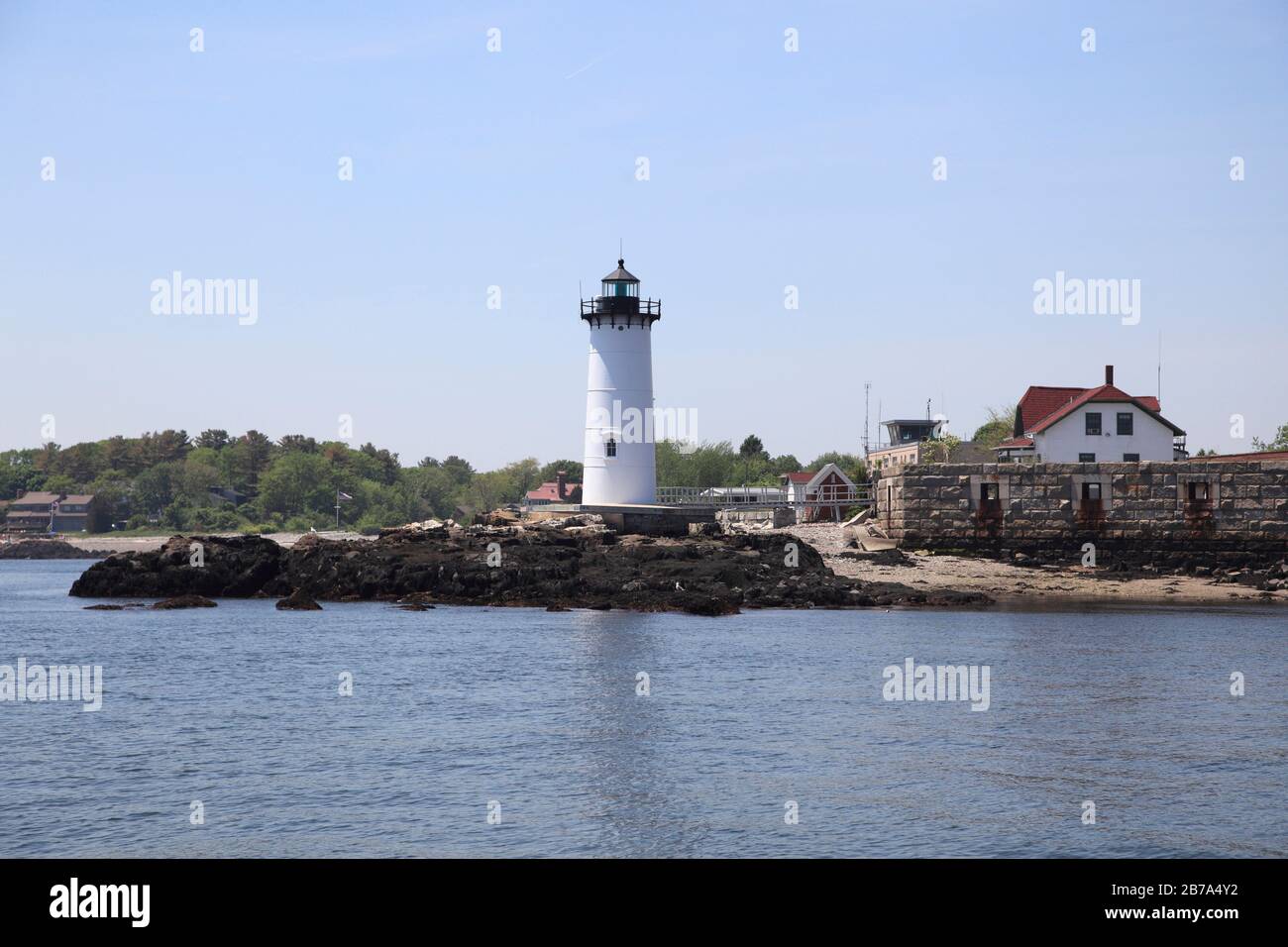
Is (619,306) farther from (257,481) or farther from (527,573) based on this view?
(257,481)

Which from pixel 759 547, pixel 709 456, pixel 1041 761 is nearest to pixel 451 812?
pixel 1041 761

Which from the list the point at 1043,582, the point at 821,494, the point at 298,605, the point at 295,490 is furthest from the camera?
the point at 295,490

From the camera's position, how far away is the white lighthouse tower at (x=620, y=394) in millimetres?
63312

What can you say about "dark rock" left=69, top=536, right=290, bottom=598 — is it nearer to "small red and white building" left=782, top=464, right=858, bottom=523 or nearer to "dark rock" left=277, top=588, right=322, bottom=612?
"dark rock" left=277, top=588, right=322, bottom=612

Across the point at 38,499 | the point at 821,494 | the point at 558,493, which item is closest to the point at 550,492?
the point at 558,493

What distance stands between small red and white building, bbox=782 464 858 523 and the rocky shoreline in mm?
11374

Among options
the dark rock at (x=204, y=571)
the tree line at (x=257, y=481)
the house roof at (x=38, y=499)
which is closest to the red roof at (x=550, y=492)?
the tree line at (x=257, y=481)

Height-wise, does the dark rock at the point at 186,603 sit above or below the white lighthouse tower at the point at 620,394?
below

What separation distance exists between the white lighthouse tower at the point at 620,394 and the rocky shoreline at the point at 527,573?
10.9 ft

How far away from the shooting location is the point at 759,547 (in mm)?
55906

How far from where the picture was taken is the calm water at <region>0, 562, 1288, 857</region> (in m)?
17.6

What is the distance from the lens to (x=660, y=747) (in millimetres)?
23516

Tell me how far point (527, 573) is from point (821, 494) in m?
27.3

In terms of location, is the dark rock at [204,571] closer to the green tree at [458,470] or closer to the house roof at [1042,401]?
the house roof at [1042,401]
